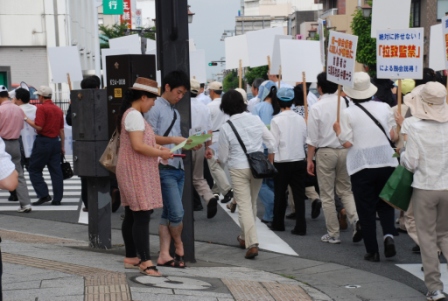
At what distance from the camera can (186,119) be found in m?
8.62

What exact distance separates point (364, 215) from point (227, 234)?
2.56 meters

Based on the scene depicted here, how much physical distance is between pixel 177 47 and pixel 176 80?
0.56 metres

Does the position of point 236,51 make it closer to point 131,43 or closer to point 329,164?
point 131,43

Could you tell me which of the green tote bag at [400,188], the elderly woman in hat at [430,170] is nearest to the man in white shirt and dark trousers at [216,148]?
the green tote bag at [400,188]

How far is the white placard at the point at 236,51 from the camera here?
17.7 m

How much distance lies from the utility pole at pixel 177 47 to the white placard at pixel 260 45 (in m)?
7.79

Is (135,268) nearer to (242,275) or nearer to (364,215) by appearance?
(242,275)

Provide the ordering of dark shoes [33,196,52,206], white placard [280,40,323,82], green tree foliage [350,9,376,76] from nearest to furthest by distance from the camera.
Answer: white placard [280,40,323,82] < dark shoes [33,196,52,206] < green tree foliage [350,9,376,76]

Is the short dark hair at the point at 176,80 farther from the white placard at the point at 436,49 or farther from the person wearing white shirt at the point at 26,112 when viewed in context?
the person wearing white shirt at the point at 26,112

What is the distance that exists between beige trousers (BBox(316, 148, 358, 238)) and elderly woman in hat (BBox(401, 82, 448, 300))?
2.96 meters

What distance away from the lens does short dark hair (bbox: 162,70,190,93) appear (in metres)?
8.05

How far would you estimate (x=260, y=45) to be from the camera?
53.7 ft

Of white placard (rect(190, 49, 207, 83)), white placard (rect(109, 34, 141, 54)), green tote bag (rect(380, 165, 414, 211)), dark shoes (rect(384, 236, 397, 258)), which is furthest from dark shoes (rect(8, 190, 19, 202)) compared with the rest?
green tote bag (rect(380, 165, 414, 211))

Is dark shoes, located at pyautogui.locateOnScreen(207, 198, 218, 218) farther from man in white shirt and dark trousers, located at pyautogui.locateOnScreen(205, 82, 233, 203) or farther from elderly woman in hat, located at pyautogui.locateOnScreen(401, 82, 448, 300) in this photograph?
elderly woman in hat, located at pyautogui.locateOnScreen(401, 82, 448, 300)
